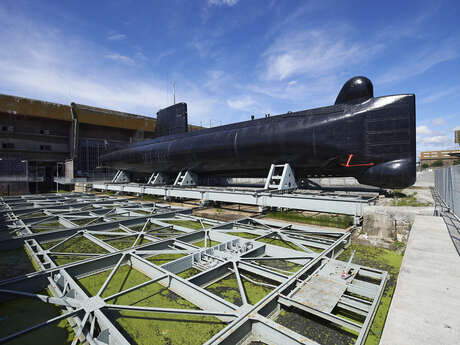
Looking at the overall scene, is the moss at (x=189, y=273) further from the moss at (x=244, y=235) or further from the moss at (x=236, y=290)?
the moss at (x=244, y=235)

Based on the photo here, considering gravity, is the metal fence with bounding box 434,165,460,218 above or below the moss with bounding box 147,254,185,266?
above

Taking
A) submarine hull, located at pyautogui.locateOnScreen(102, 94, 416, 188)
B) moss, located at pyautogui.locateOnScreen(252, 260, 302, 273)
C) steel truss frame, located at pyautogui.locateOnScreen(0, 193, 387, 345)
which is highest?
submarine hull, located at pyautogui.locateOnScreen(102, 94, 416, 188)

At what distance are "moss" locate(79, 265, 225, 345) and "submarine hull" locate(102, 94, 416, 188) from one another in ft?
26.5

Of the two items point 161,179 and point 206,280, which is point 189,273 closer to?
point 206,280

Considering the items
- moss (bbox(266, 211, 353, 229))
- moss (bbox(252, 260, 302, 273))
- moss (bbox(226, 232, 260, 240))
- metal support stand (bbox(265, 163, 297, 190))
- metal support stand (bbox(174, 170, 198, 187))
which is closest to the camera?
moss (bbox(252, 260, 302, 273))

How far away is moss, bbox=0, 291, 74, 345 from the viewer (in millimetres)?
3158

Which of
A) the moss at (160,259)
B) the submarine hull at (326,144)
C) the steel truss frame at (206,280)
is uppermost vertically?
the submarine hull at (326,144)

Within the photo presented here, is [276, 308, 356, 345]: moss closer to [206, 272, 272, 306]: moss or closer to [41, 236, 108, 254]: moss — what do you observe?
[206, 272, 272, 306]: moss

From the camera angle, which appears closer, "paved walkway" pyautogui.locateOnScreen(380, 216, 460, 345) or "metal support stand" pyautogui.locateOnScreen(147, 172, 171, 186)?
"paved walkway" pyautogui.locateOnScreen(380, 216, 460, 345)

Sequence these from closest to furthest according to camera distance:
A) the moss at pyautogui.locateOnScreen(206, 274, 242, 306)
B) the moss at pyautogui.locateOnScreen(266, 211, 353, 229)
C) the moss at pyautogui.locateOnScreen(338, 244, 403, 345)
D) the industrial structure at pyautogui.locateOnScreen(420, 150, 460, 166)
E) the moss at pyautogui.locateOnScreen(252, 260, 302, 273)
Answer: the moss at pyautogui.locateOnScreen(338, 244, 403, 345)
the moss at pyautogui.locateOnScreen(206, 274, 242, 306)
the moss at pyautogui.locateOnScreen(252, 260, 302, 273)
the moss at pyautogui.locateOnScreen(266, 211, 353, 229)
the industrial structure at pyautogui.locateOnScreen(420, 150, 460, 166)

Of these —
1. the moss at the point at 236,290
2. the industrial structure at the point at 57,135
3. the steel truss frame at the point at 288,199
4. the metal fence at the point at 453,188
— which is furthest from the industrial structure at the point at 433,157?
the moss at the point at 236,290

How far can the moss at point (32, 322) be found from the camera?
3.16m

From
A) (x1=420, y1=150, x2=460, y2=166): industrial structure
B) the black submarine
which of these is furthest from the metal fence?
(x1=420, y1=150, x2=460, y2=166): industrial structure

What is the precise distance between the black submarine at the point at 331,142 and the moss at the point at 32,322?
9.37m
